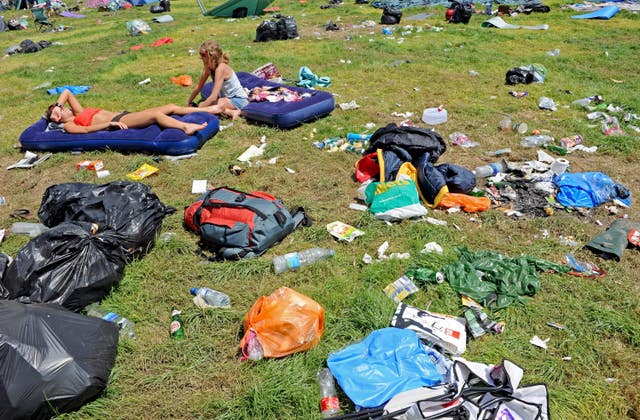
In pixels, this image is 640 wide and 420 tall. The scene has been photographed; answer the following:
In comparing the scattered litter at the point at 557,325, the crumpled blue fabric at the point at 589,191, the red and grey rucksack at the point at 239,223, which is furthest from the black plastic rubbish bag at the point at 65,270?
the crumpled blue fabric at the point at 589,191

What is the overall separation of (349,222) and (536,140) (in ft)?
10.1

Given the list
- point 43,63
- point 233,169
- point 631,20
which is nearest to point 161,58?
point 43,63

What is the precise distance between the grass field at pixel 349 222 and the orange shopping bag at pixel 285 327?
0.09 metres

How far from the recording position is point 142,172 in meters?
5.22

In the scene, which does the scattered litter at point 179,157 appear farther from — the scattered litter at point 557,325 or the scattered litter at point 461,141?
the scattered litter at point 557,325

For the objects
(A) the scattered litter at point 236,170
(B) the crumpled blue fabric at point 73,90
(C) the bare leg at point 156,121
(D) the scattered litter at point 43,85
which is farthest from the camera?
(D) the scattered litter at point 43,85

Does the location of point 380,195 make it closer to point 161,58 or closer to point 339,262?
point 339,262

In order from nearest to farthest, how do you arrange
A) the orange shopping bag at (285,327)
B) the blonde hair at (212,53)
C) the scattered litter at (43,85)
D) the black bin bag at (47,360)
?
the black bin bag at (47,360) → the orange shopping bag at (285,327) → the blonde hair at (212,53) → the scattered litter at (43,85)

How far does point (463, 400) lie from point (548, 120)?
5288mm

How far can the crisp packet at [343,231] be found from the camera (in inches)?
153

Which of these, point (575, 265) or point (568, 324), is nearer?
point (568, 324)

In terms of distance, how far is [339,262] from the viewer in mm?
3633

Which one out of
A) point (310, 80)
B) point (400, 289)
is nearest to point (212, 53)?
point (310, 80)

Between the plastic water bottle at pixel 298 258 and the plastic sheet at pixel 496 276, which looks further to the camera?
the plastic water bottle at pixel 298 258
